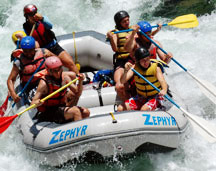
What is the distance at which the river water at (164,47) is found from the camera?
441 cm

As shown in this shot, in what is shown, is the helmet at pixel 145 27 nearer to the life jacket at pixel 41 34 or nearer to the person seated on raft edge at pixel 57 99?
the person seated on raft edge at pixel 57 99

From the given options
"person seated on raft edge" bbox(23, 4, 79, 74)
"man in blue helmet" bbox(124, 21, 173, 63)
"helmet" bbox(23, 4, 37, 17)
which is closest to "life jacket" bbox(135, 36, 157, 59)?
"man in blue helmet" bbox(124, 21, 173, 63)

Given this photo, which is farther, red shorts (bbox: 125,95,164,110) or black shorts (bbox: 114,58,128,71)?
black shorts (bbox: 114,58,128,71)

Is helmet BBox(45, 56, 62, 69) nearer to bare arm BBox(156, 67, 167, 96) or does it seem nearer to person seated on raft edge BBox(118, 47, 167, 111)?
person seated on raft edge BBox(118, 47, 167, 111)

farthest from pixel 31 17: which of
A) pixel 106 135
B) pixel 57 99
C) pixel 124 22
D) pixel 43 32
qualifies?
pixel 106 135

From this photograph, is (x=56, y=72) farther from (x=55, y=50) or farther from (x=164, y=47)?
(x=164, y=47)

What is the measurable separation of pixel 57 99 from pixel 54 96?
2.5 inches

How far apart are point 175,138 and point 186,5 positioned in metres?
5.86

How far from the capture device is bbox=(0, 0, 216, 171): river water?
4410 millimetres

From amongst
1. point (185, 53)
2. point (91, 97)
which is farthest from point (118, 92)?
point (185, 53)

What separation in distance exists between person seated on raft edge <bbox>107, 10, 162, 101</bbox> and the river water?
796 mm

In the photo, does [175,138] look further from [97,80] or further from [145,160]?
[97,80]

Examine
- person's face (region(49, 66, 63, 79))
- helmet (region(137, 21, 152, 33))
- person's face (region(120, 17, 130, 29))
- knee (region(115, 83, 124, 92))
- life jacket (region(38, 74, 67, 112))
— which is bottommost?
knee (region(115, 83, 124, 92))

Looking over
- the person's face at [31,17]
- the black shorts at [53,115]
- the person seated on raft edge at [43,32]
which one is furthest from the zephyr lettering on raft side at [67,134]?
the person's face at [31,17]
